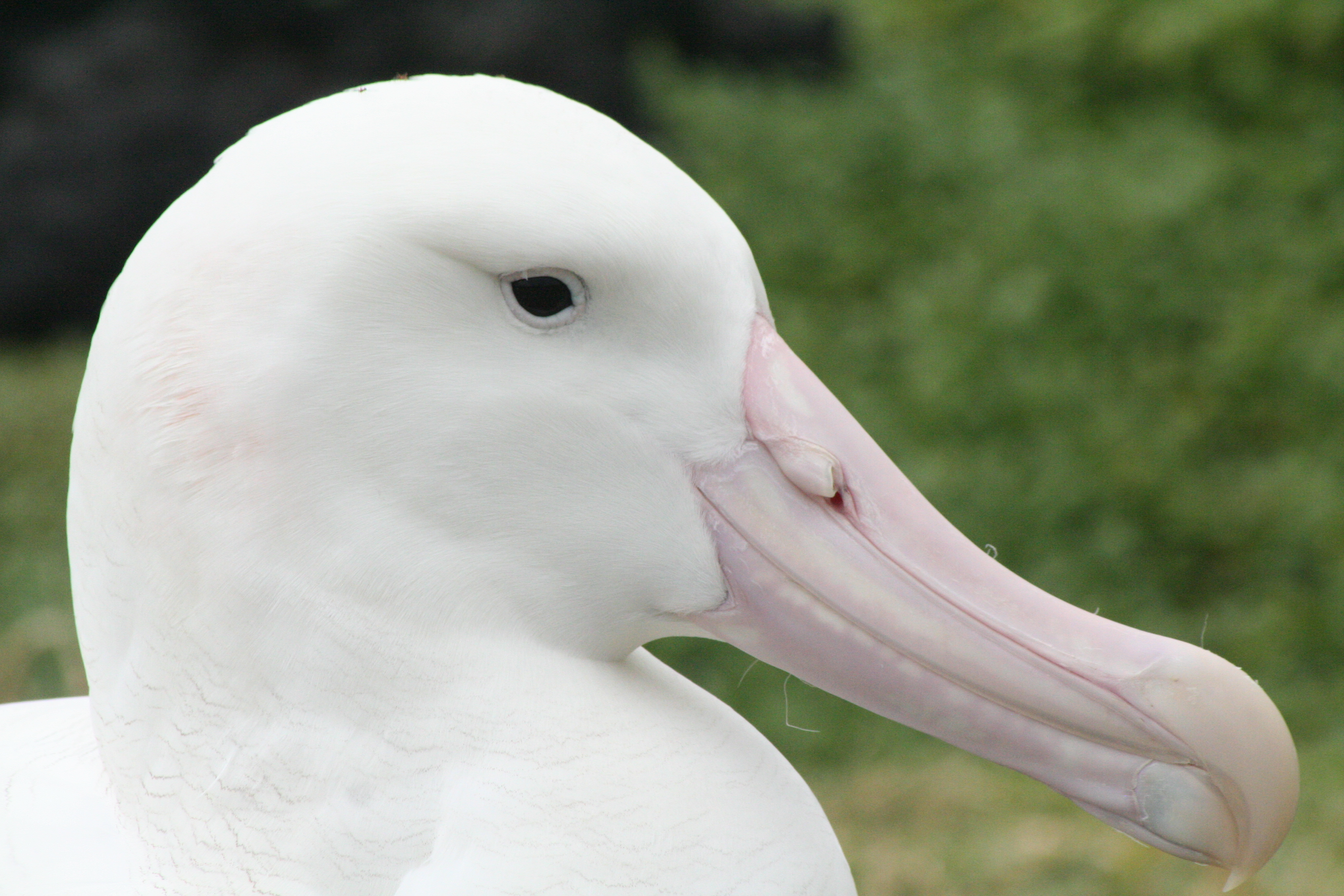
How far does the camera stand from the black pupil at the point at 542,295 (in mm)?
1237

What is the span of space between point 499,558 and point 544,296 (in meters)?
0.22

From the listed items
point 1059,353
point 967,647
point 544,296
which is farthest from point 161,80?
point 967,647

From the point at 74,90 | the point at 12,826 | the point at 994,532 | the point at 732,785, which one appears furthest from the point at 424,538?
the point at 74,90

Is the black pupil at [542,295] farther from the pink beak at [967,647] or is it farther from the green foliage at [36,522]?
the green foliage at [36,522]

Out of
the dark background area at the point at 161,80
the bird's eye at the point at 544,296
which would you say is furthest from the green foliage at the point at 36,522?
the bird's eye at the point at 544,296

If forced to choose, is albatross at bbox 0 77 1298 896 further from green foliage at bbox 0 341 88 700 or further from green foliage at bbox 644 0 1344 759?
green foliage at bbox 644 0 1344 759

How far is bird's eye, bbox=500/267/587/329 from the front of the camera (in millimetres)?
1232

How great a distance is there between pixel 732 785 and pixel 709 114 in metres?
4.93

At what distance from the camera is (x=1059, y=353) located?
468 centimetres

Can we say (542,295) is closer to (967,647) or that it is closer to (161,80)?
(967,647)

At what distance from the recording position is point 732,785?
1.35 meters

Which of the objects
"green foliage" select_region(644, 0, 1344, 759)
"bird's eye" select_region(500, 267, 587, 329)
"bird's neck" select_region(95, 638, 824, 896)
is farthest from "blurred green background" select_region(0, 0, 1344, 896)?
"bird's eye" select_region(500, 267, 587, 329)

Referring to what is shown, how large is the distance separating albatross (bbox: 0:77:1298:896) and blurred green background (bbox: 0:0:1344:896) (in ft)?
5.98

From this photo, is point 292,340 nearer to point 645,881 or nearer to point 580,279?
point 580,279
